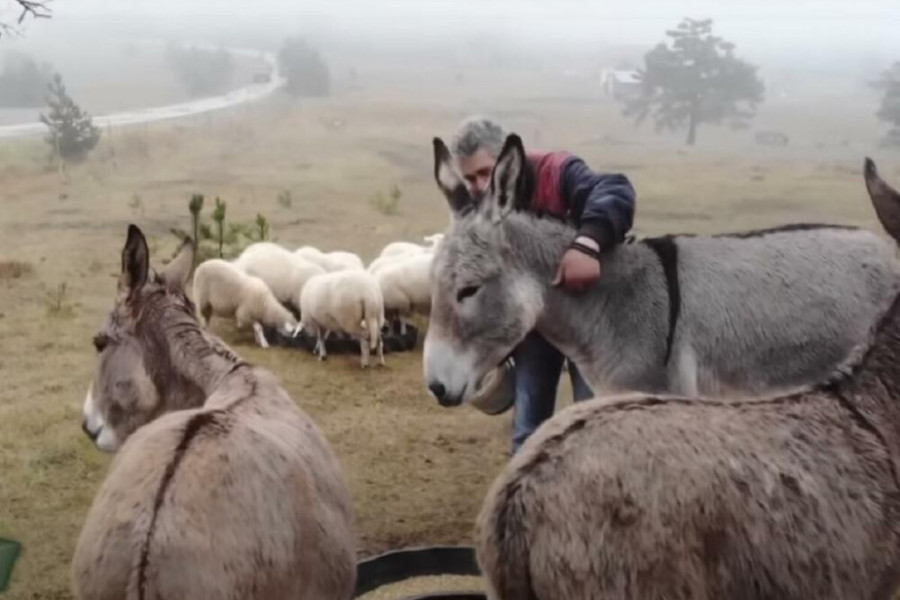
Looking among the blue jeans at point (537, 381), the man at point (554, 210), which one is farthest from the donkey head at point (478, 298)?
the blue jeans at point (537, 381)

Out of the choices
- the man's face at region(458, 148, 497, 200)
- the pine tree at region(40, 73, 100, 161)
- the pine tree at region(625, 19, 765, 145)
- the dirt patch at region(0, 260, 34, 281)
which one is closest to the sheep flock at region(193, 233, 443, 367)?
the dirt patch at region(0, 260, 34, 281)

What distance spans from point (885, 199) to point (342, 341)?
5.09m

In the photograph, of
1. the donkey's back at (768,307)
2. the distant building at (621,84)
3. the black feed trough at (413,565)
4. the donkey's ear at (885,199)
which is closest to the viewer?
the donkey's ear at (885,199)

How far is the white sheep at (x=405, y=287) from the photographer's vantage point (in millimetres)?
7391

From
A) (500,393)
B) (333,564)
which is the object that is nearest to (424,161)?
(500,393)

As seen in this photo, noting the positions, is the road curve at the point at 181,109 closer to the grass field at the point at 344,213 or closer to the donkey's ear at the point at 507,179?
the grass field at the point at 344,213

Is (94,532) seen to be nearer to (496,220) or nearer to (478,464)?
(496,220)

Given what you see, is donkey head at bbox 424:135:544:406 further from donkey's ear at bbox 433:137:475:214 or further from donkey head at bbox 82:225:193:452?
donkey head at bbox 82:225:193:452

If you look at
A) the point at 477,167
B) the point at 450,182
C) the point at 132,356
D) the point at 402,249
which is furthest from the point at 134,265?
the point at 402,249

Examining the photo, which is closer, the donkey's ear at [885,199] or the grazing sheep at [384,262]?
the donkey's ear at [885,199]

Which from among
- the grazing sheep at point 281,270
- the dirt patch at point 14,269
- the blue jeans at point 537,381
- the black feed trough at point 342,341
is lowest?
the black feed trough at point 342,341

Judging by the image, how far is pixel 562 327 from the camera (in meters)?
3.37

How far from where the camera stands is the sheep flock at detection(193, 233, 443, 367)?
23.0 ft

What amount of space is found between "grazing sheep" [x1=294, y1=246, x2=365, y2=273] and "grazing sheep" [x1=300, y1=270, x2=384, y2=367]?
0.83m
